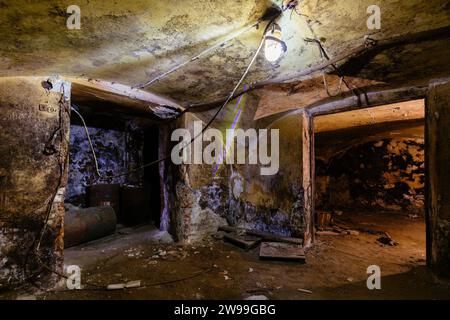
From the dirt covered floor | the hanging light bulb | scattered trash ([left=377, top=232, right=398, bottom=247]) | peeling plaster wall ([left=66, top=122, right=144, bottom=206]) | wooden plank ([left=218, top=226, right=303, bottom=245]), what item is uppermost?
the hanging light bulb

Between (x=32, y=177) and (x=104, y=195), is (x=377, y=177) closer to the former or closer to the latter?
(x=104, y=195)

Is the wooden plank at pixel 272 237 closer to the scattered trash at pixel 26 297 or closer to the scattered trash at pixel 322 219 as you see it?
the scattered trash at pixel 322 219

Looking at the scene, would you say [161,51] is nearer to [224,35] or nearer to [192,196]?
[224,35]

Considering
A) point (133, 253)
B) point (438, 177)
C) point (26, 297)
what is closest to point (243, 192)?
point (133, 253)

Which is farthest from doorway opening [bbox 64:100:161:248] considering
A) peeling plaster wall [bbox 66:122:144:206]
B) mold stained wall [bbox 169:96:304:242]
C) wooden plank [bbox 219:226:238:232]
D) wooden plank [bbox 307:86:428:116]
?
wooden plank [bbox 307:86:428:116]

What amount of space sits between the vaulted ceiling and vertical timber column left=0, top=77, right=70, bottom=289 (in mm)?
314

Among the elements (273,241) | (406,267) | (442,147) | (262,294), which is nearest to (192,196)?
(273,241)

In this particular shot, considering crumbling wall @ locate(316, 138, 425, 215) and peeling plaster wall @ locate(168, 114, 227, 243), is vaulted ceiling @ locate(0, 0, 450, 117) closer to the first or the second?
peeling plaster wall @ locate(168, 114, 227, 243)

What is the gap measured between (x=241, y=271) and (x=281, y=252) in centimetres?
79

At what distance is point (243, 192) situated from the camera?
4.96 meters

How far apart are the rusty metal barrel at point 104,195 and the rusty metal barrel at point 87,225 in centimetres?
98

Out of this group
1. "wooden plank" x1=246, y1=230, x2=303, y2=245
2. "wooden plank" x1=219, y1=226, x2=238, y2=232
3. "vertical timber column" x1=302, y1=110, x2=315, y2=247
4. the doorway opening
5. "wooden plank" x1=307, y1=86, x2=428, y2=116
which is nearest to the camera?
"wooden plank" x1=307, y1=86, x2=428, y2=116

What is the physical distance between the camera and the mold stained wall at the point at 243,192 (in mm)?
4219

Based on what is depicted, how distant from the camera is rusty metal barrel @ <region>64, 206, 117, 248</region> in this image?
4.18 m
